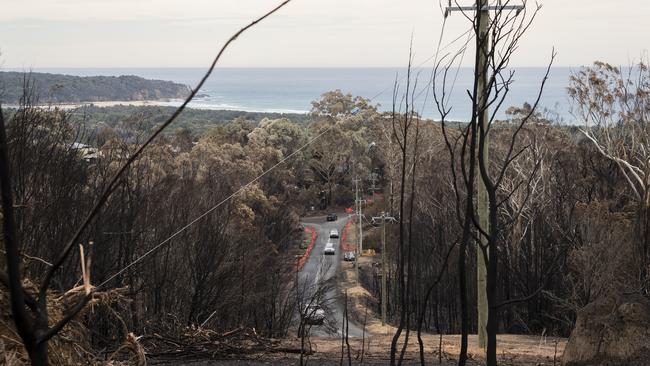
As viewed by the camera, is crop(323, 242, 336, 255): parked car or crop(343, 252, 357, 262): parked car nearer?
crop(343, 252, 357, 262): parked car

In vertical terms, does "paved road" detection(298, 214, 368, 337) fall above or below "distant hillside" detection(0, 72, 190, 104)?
below

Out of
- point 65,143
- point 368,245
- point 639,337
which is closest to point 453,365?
point 639,337

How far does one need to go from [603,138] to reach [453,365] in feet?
70.6

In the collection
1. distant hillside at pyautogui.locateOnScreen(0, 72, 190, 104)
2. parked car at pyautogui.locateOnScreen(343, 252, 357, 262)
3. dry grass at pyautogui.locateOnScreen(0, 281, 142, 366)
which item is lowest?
parked car at pyautogui.locateOnScreen(343, 252, 357, 262)

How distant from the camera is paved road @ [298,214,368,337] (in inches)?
938

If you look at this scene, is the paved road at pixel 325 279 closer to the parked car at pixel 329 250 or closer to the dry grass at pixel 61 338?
the parked car at pixel 329 250

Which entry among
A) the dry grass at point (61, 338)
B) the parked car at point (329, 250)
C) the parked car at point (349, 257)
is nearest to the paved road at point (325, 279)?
the parked car at point (329, 250)

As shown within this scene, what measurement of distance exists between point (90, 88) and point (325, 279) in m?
17.3

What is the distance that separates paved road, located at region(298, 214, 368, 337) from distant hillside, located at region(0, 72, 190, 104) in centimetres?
885

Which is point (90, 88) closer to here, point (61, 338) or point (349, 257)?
point (349, 257)

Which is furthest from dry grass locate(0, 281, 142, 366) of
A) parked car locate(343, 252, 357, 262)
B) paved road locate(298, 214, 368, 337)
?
parked car locate(343, 252, 357, 262)

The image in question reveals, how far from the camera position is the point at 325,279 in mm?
32781

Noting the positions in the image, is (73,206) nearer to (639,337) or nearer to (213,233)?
(213,233)

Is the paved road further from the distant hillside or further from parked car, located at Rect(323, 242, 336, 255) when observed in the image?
the distant hillside
